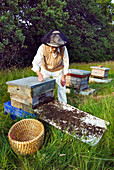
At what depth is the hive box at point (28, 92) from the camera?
2068 mm

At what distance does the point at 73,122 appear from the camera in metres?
1.92

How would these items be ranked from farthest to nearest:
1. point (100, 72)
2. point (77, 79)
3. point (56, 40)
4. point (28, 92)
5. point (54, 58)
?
point (100, 72)
point (77, 79)
point (54, 58)
point (56, 40)
point (28, 92)

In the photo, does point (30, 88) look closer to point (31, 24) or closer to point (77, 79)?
point (77, 79)

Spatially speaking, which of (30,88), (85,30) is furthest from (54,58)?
(85,30)

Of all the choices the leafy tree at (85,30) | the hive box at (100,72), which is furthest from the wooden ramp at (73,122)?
the leafy tree at (85,30)

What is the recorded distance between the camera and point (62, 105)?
2.39 meters

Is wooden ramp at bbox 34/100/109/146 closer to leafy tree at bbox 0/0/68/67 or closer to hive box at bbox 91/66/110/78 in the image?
hive box at bbox 91/66/110/78

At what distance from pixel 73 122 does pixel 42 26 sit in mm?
6230

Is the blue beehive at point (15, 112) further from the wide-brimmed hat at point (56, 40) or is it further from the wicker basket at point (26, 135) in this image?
the wide-brimmed hat at point (56, 40)

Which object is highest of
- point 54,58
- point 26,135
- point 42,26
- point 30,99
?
point 42,26

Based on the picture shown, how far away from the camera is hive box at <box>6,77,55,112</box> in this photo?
2068mm

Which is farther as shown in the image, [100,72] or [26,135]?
[100,72]

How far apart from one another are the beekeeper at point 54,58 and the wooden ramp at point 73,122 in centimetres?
58

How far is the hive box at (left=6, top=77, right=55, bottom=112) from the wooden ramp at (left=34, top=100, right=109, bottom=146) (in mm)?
149
